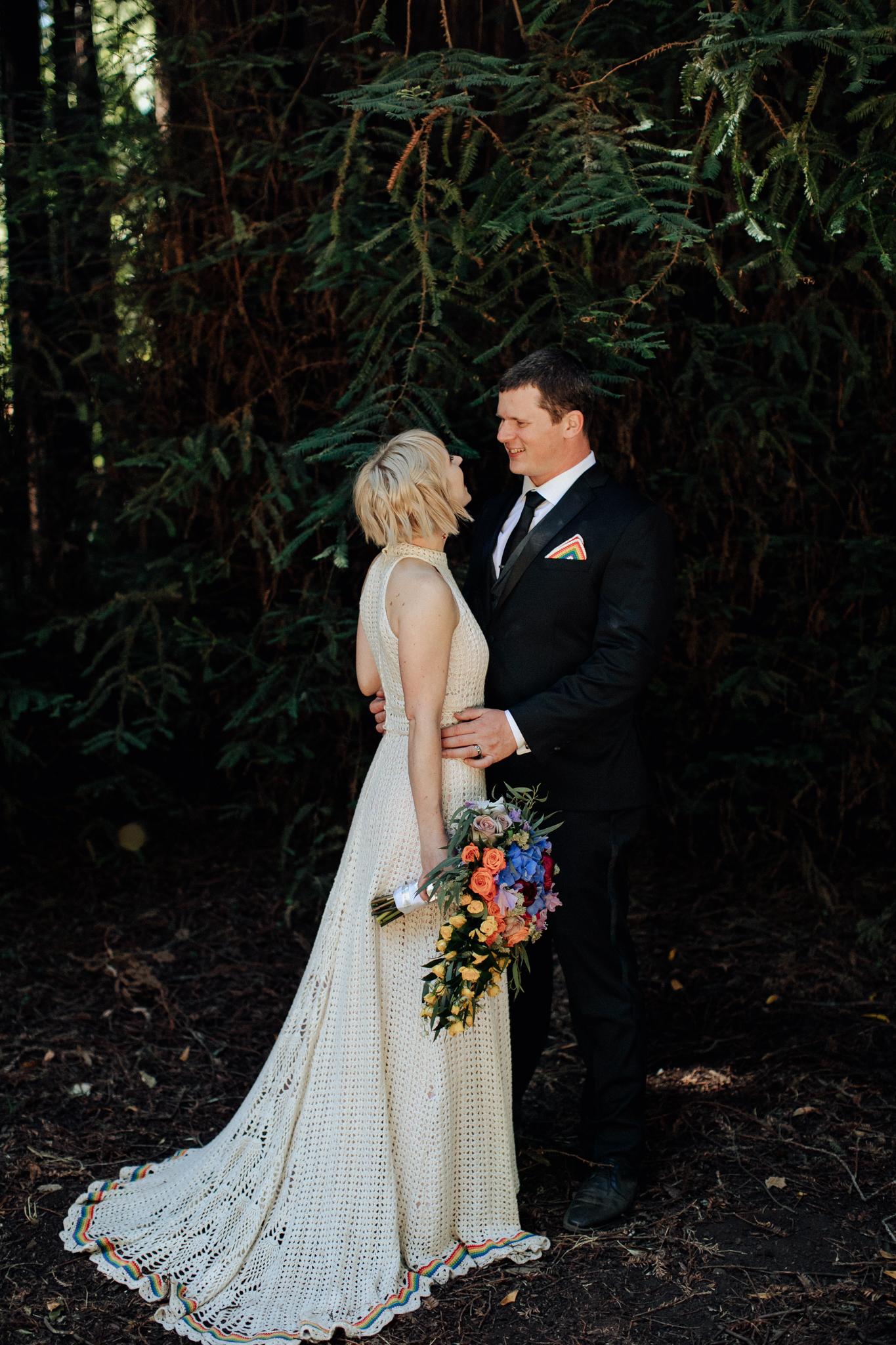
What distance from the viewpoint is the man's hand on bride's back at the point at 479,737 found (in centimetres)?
291

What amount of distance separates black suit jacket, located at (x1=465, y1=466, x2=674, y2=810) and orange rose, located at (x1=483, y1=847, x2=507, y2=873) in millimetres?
488

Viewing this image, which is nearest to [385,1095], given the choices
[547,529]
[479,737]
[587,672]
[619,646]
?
[479,737]

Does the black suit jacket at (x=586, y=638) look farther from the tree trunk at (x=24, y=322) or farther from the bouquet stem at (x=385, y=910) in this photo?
the tree trunk at (x=24, y=322)

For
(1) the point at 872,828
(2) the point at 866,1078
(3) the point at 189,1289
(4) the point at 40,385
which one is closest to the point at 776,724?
(1) the point at 872,828

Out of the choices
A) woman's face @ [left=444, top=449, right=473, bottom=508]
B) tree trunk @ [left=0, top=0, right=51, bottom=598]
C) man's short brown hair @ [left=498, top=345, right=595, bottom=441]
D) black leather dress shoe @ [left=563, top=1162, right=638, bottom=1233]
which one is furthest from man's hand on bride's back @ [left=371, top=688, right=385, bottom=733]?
tree trunk @ [left=0, top=0, right=51, bottom=598]

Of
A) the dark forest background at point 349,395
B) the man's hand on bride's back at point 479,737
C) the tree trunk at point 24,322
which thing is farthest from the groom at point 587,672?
the tree trunk at point 24,322

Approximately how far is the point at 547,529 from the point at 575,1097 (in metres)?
2.11

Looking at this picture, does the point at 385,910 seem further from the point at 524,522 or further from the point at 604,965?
the point at 524,522

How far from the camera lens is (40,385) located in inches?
224

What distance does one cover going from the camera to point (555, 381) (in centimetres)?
312

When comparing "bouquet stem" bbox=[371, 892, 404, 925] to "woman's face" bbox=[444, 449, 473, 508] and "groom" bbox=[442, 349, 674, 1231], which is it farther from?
"woman's face" bbox=[444, 449, 473, 508]

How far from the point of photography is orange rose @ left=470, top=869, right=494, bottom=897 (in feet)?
8.38

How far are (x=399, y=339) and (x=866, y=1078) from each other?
3.28 meters

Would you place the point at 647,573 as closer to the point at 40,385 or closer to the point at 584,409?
the point at 584,409
